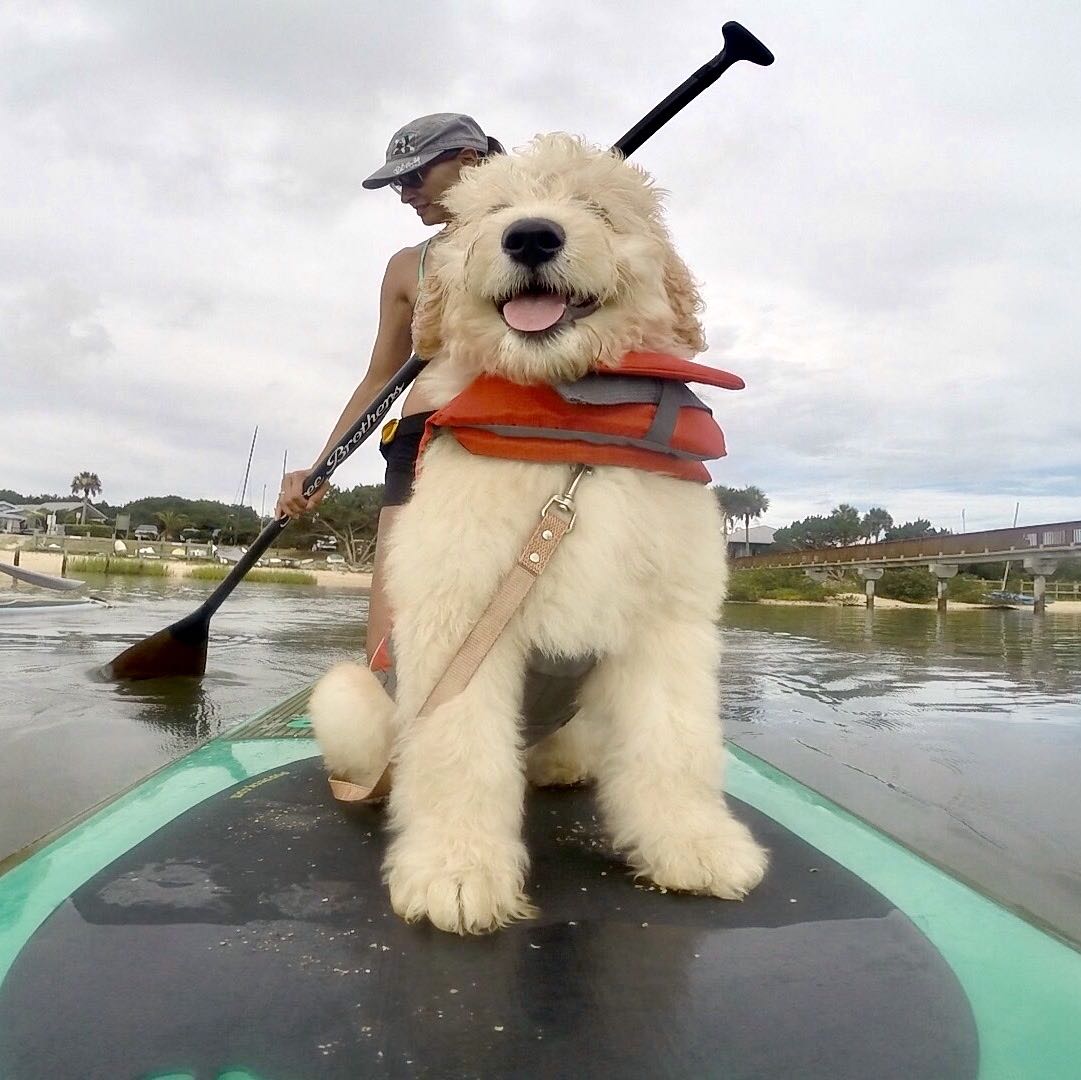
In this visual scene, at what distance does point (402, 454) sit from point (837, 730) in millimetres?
2676

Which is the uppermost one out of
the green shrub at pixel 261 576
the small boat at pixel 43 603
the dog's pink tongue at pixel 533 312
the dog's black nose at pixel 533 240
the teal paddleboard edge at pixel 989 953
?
the dog's black nose at pixel 533 240

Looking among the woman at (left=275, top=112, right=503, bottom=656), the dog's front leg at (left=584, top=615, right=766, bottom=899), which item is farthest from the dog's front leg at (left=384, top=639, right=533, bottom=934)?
the woman at (left=275, top=112, right=503, bottom=656)

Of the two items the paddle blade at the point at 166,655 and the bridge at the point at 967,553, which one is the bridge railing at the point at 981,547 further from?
the paddle blade at the point at 166,655

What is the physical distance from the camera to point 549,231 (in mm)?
1598

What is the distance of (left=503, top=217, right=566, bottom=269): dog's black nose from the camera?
1.59 meters

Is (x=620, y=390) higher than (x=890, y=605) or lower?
higher

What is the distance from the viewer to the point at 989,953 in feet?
4.23

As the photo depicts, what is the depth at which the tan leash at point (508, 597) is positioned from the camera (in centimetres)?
155

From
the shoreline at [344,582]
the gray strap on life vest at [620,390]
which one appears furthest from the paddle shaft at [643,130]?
the shoreline at [344,582]

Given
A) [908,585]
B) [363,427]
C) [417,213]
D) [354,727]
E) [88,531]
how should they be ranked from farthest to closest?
1. [88,531]
2. [908,585]
3. [363,427]
4. [417,213]
5. [354,727]

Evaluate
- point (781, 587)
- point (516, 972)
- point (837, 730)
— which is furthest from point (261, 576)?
point (516, 972)

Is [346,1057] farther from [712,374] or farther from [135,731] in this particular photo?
[135,731]

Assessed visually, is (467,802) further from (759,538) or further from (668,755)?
(759,538)

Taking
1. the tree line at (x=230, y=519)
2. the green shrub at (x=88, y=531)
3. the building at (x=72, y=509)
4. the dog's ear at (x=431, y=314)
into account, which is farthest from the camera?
the building at (x=72, y=509)
